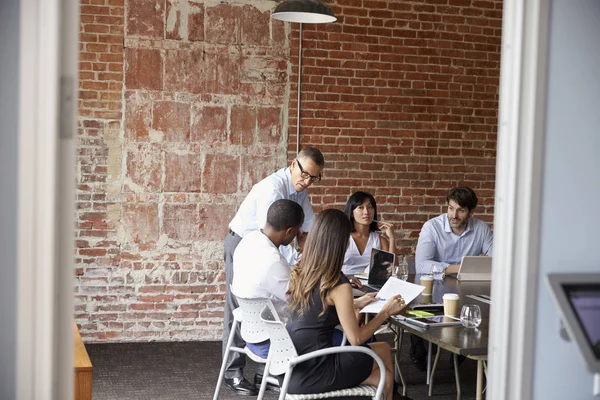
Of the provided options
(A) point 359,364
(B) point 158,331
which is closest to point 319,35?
(B) point 158,331

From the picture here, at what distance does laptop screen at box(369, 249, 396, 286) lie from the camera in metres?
4.78

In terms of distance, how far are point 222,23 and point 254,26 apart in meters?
0.27

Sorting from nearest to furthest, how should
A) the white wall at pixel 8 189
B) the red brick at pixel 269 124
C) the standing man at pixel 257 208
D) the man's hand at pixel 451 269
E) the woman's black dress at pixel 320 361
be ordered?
the white wall at pixel 8 189 < the woman's black dress at pixel 320 361 < the standing man at pixel 257 208 < the man's hand at pixel 451 269 < the red brick at pixel 269 124

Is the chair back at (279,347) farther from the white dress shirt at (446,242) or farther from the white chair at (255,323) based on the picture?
the white dress shirt at (446,242)

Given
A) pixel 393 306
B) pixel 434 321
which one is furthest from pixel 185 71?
pixel 434 321

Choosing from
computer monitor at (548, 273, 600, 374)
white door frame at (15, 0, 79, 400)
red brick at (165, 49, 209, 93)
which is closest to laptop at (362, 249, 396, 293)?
red brick at (165, 49, 209, 93)

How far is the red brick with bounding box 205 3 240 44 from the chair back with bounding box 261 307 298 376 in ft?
10.7

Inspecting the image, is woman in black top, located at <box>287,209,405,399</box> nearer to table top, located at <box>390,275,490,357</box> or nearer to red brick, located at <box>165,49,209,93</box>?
table top, located at <box>390,275,490,357</box>

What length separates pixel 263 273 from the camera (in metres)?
4.01

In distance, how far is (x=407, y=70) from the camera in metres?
6.82

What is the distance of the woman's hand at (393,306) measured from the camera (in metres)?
3.80

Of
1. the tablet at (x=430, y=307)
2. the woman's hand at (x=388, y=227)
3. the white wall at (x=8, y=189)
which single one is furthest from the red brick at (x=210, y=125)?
the white wall at (x=8, y=189)

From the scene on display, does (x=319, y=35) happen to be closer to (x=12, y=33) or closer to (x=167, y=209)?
(x=167, y=209)

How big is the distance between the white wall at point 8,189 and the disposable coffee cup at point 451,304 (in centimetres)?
262
